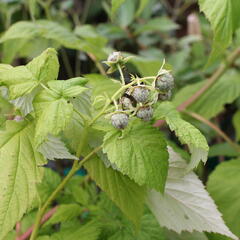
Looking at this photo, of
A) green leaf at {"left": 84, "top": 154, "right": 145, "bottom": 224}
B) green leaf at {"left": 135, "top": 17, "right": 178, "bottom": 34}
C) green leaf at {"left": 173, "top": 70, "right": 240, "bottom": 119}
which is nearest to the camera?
green leaf at {"left": 84, "top": 154, "right": 145, "bottom": 224}

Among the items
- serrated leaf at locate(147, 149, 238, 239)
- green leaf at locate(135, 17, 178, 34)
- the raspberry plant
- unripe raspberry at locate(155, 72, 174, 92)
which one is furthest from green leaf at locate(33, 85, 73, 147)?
green leaf at locate(135, 17, 178, 34)

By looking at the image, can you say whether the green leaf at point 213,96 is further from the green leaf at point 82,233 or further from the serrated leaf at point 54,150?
the serrated leaf at point 54,150

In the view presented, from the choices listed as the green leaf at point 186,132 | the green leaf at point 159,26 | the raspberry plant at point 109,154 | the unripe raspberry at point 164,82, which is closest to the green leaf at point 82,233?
the raspberry plant at point 109,154

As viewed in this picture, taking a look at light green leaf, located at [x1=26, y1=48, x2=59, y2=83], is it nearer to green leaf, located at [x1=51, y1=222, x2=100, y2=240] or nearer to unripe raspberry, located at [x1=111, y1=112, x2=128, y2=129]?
unripe raspberry, located at [x1=111, y1=112, x2=128, y2=129]

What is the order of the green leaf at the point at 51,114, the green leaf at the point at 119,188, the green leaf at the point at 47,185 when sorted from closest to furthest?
the green leaf at the point at 51,114
the green leaf at the point at 119,188
the green leaf at the point at 47,185

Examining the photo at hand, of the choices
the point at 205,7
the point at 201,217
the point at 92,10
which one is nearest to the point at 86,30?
the point at 205,7

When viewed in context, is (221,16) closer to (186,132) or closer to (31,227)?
(186,132)

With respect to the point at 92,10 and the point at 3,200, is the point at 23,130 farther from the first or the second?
the point at 92,10
